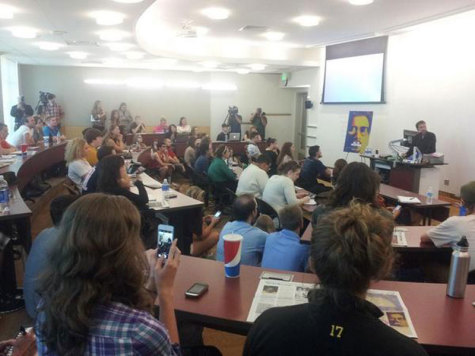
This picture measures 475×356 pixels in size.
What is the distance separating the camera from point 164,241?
171 centimetres

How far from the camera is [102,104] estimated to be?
44.9 feet

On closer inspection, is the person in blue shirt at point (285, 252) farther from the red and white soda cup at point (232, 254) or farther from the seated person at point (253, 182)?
the seated person at point (253, 182)

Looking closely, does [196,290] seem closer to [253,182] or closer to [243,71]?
[253,182]

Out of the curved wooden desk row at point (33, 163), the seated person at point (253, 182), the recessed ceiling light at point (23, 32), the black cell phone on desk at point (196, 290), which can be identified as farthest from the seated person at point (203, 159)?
the black cell phone on desk at point (196, 290)

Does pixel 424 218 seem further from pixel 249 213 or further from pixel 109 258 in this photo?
pixel 109 258

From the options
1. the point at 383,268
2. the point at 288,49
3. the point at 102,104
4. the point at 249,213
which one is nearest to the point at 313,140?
the point at 288,49

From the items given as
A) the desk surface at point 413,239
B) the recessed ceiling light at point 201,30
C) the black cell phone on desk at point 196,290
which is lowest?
the desk surface at point 413,239

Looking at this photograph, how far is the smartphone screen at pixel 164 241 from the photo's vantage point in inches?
63.6

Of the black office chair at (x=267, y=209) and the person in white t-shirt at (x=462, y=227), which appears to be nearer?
the person in white t-shirt at (x=462, y=227)

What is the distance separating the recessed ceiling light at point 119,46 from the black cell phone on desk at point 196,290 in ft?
24.5

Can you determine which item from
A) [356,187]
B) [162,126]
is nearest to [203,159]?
[356,187]

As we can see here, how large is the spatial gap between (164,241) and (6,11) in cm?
534

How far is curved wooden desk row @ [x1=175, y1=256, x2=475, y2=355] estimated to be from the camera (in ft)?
5.08

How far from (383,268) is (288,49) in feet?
34.8
